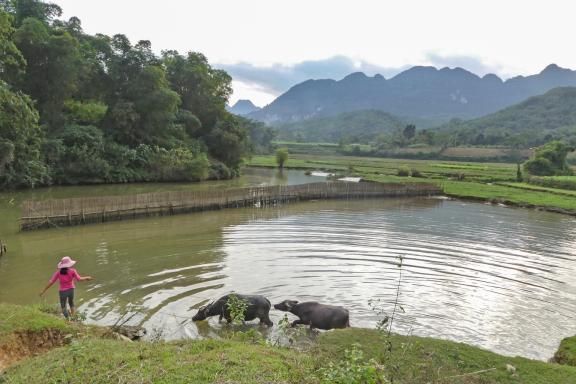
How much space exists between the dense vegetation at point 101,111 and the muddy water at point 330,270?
1357 cm

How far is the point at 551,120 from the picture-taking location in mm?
152000

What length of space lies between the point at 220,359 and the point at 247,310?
13.9ft

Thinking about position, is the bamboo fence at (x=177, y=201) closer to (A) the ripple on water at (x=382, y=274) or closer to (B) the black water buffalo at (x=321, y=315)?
(A) the ripple on water at (x=382, y=274)

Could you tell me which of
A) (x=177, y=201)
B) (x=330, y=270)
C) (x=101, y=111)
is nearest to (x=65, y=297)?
(x=330, y=270)

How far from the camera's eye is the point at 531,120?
156250 mm

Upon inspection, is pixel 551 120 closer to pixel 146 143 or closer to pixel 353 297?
pixel 146 143

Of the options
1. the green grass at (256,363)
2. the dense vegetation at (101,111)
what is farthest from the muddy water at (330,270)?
the dense vegetation at (101,111)

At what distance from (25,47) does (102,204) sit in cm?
2271

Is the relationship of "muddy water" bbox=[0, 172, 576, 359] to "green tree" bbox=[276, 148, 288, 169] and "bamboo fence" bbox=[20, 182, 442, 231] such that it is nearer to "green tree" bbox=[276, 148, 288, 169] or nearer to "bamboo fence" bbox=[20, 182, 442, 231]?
"bamboo fence" bbox=[20, 182, 442, 231]

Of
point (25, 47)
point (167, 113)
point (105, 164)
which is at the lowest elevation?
point (105, 164)

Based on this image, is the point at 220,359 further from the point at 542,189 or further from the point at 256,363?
the point at 542,189

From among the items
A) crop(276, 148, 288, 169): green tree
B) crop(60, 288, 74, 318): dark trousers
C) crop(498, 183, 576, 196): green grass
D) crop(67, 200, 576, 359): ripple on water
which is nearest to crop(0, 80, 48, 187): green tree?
crop(67, 200, 576, 359): ripple on water

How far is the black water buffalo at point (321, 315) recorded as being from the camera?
34.5ft

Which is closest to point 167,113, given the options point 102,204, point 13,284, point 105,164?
point 105,164
